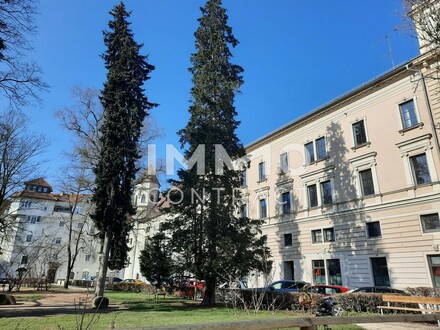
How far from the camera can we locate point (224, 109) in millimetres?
21234

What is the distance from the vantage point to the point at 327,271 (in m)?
24.7

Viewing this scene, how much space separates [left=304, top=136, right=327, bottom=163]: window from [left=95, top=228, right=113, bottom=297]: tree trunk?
1913 cm

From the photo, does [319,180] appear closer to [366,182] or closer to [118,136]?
[366,182]

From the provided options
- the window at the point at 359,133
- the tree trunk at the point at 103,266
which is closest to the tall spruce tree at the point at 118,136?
the tree trunk at the point at 103,266

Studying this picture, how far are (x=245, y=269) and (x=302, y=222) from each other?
12050mm

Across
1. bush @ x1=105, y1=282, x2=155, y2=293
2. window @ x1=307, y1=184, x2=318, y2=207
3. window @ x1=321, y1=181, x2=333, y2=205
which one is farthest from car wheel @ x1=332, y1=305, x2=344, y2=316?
bush @ x1=105, y1=282, x2=155, y2=293

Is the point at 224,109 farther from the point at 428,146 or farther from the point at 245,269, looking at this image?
the point at 428,146

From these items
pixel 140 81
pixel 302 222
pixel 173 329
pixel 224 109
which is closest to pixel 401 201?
pixel 302 222

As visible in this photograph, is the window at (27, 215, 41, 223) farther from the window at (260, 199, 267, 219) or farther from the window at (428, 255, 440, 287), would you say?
the window at (428, 255, 440, 287)

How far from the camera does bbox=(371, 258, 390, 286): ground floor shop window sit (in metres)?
20.9

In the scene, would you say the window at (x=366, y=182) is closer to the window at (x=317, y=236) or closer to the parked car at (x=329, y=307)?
the window at (x=317, y=236)

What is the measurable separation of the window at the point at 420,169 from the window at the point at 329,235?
774 centimetres

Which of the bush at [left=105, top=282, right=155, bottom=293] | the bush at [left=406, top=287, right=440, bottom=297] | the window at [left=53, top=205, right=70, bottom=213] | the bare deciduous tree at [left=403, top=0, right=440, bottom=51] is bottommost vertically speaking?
the bush at [left=105, top=282, right=155, bottom=293]

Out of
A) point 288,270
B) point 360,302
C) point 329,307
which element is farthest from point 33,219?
point 360,302
